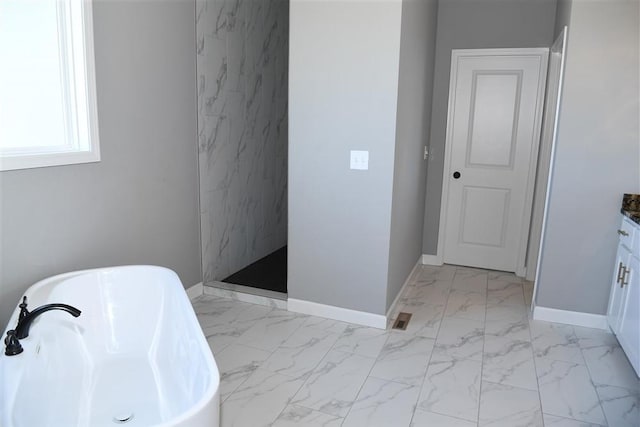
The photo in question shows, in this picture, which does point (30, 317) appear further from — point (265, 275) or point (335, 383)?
point (265, 275)

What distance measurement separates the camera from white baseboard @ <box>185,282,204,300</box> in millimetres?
3561

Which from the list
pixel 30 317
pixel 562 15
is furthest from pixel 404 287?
pixel 30 317

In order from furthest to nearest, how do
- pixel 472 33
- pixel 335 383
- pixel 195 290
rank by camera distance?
pixel 472 33 < pixel 195 290 < pixel 335 383

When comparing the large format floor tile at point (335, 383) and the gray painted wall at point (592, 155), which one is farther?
the gray painted wall at point (592, 155)

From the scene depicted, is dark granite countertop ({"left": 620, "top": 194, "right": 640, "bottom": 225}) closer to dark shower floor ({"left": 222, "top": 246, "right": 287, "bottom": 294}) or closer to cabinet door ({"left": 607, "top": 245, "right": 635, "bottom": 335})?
cabinet door ({"left": 607, "top": 245, "right": 635, "bottom": 335})

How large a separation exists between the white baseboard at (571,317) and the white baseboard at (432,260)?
1336mm

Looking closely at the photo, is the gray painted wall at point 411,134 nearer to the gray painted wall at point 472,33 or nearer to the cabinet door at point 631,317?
the gray painted wall at point 472,33

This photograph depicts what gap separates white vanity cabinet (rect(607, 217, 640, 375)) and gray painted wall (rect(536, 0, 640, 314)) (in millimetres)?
146

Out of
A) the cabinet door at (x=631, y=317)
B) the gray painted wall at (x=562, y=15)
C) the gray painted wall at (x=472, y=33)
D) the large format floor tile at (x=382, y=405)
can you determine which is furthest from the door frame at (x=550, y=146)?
the large format floor tile at (x=382, y=405)

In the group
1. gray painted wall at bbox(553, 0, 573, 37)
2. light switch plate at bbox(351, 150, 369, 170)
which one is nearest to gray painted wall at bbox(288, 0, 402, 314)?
light switch plate at bbox(351, 150, 369, 170)

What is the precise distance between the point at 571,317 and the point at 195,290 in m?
2.76

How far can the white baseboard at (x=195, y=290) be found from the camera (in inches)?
140

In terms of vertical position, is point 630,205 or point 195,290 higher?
point 630,205

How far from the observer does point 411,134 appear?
347 cm
